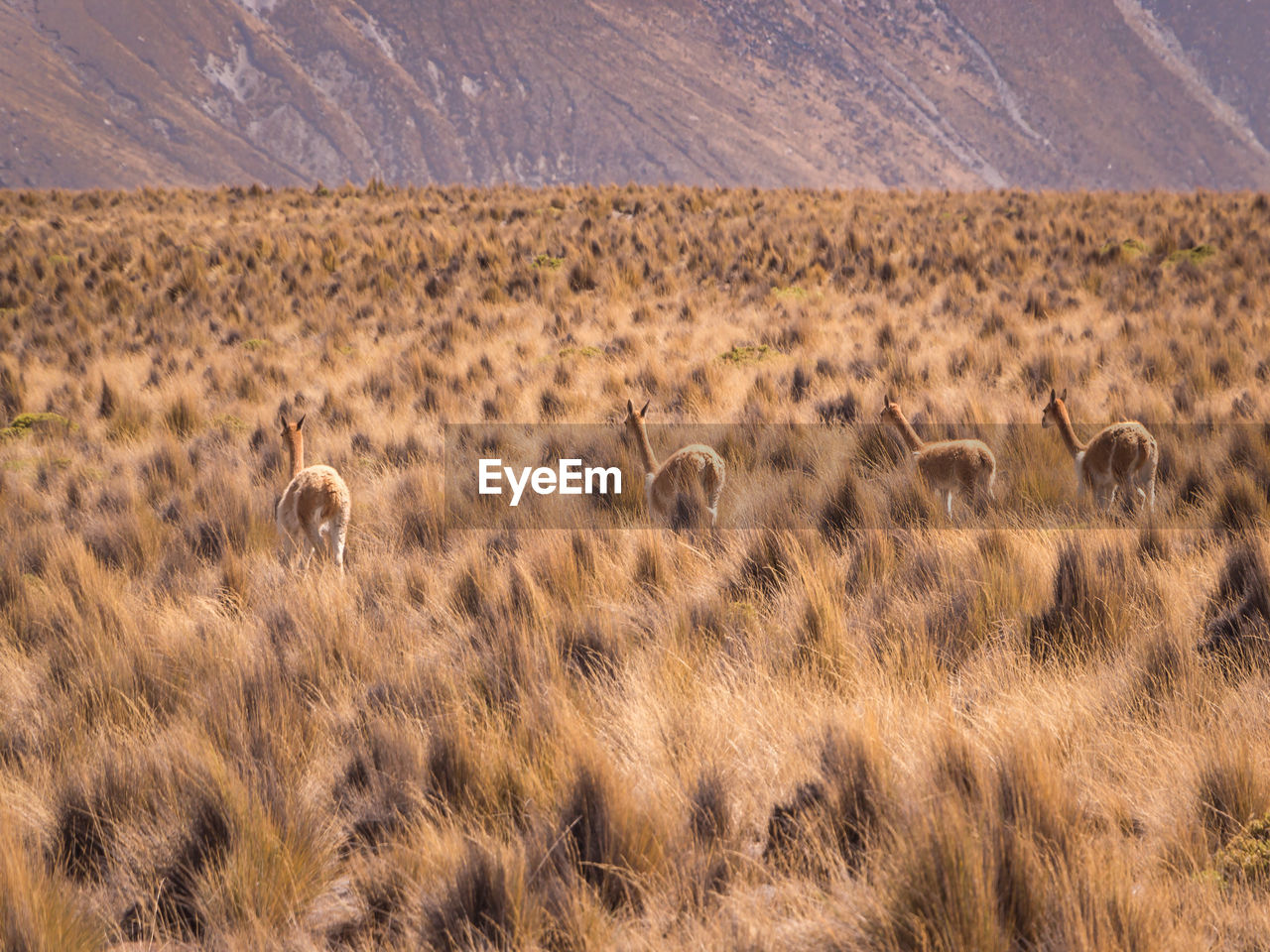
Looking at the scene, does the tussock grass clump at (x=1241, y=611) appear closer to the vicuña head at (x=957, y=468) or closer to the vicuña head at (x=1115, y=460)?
A: the vicuña head at (x=1115, y=460)

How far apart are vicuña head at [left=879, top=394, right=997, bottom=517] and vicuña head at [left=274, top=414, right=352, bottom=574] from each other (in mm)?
3087

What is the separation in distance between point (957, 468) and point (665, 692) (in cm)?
251

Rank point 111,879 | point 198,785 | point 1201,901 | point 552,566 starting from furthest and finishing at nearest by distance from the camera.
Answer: point 552,566 → point 198,785 → point 111,879 → point 1201,901

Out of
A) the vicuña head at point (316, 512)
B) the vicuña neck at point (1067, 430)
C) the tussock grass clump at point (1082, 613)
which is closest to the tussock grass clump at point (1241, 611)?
the tussock grass clump at point (1082, 613)

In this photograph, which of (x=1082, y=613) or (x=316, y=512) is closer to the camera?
(x=1082, y=613)

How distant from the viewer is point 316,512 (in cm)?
437

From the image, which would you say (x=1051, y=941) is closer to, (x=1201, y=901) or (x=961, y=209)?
(x=1201, y=901)

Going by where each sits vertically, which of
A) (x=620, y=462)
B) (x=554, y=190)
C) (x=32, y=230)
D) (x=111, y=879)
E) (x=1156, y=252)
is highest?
(x=554, y=190)

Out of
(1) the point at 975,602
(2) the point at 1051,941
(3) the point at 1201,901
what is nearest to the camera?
(2) the point at 1051,941

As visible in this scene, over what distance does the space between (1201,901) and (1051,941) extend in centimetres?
43

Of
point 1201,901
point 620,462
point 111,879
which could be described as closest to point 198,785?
point 111,879

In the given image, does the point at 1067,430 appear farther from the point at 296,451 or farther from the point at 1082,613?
the point at 296,451

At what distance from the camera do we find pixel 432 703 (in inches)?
114

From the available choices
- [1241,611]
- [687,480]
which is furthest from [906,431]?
[1241,611]
